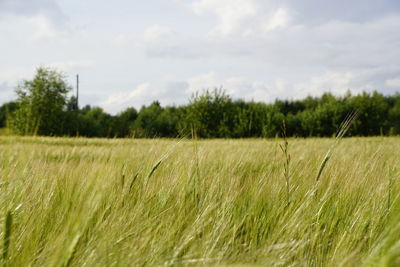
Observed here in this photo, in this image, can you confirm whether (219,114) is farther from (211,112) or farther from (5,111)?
(5,111)

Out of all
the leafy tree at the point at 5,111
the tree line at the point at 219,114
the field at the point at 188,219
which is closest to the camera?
the field at the point at 188,219

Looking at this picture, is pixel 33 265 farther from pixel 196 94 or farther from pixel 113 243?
pixel 196 94

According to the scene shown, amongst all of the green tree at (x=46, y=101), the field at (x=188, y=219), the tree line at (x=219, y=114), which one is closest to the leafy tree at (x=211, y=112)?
the tree line at (x=219, y=114)

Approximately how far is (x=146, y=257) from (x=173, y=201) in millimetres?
597

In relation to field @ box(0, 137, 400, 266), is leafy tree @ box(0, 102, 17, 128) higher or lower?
higher

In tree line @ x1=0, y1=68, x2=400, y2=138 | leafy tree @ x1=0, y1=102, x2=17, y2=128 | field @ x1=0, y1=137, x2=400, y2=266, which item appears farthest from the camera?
tree line @ x1=0, y1=68, x2=400, y2=138

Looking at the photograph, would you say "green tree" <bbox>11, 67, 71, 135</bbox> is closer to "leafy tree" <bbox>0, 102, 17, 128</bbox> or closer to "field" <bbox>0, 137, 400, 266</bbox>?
"leafy tree" <bbox>0, 102, 17, 128</bbox>

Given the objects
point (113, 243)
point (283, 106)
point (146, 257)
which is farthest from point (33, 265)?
point (283, 106)

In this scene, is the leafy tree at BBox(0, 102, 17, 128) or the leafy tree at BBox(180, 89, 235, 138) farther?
the leafy tree at BBox(180, 89, 235, 138)

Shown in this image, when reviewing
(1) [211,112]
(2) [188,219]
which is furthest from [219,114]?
(2) [188,219]

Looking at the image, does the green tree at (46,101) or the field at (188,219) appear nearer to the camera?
the field at (188,219)

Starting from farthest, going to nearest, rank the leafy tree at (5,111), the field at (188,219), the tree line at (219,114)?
the tree line at (219,114)
the leafy tree at (5,111)
the field at (188,219)

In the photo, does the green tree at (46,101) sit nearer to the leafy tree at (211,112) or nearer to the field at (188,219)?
the leafy tree at (211,112)

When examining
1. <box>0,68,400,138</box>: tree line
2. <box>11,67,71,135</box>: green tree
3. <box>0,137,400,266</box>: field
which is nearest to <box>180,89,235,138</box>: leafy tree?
<box>0,68,400,138</box>: tree line
